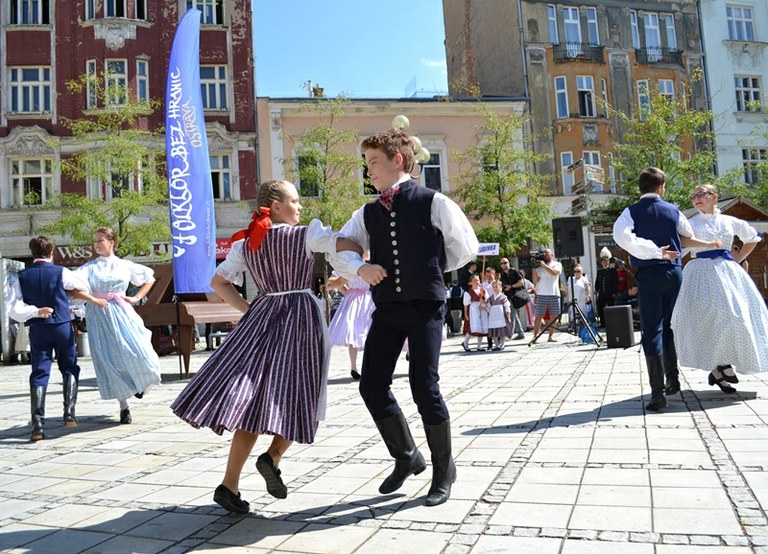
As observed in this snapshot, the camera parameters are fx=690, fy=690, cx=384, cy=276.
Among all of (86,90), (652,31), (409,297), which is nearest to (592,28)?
(652,31)

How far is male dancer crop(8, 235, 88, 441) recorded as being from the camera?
645 centimetres

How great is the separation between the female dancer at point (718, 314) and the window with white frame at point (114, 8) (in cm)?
2633

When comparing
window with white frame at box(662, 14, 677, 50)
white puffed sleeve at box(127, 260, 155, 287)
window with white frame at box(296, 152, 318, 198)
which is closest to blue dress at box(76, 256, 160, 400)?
white puffed sleeve at box(127, 260, 155, 287)

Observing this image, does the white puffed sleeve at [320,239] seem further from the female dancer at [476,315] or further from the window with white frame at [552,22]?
the window with white frame at [552,22]

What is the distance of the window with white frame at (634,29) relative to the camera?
108 feet

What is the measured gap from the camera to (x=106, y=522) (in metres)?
3.47

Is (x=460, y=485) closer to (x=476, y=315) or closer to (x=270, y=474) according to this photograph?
(x=270, y=474)

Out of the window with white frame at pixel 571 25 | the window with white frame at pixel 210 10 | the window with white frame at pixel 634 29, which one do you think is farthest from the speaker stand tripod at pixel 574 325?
the window with white frame at pixel 634 29

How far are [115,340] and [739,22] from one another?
37.3 m

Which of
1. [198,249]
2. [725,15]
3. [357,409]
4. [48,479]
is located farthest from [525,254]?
[48,479]

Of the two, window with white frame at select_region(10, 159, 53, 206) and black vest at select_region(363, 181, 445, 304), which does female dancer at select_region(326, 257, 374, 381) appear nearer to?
black vest at select_region(363, 181, 445, 304)

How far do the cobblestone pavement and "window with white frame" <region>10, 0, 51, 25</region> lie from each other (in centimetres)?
2504

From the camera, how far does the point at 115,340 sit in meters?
6.64

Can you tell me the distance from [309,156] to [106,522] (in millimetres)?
22127
